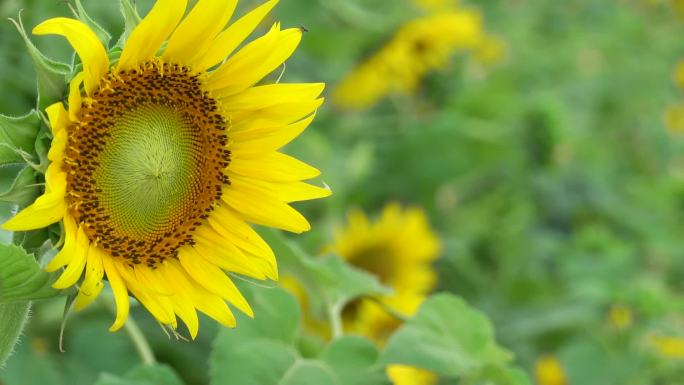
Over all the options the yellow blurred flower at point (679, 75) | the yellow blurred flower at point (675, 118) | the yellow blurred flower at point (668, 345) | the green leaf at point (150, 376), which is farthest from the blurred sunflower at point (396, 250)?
the yellow blurred flower at point (679, 75)

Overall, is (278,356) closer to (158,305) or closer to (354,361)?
(354,361)

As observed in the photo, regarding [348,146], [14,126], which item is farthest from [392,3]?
[14,126]

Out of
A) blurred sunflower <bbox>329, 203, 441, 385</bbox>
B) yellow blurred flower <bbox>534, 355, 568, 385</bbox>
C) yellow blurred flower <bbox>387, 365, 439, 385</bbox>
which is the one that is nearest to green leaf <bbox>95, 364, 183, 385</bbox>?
yellow blurred flower <bbox>387, 365, 439, 385</bbox>

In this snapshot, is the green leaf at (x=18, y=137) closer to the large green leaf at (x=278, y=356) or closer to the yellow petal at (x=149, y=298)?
the yellow petal at (x=149, y=298)

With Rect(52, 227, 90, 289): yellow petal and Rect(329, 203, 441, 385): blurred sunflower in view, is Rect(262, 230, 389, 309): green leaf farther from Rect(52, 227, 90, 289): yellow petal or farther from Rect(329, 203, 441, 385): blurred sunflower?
Rect(329, 203, 441, 385): blurred sunflower

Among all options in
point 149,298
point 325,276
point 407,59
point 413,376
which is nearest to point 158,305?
point 149,298

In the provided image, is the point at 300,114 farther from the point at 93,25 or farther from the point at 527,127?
the point at 527,127
